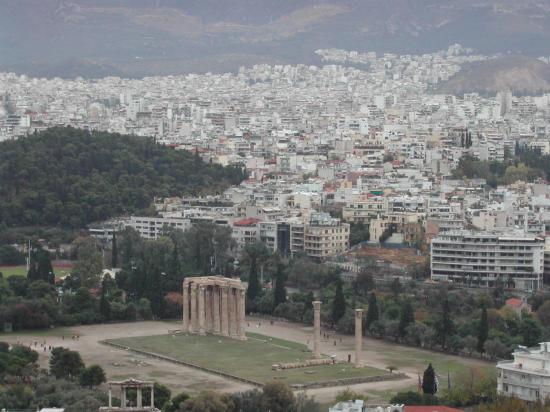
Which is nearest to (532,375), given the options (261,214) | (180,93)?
(261,214)

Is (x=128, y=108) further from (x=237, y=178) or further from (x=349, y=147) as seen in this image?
(x=237, y=178)

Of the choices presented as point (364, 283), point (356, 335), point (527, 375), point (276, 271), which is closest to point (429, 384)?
point (527, 375)

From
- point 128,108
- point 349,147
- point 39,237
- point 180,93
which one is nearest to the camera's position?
point 39,237

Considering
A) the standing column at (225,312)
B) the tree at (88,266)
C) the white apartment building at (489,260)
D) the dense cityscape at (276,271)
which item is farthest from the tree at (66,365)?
the white apartment building at (489,260)

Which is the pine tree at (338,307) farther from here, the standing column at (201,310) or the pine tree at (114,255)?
the pine tree at (114,255)

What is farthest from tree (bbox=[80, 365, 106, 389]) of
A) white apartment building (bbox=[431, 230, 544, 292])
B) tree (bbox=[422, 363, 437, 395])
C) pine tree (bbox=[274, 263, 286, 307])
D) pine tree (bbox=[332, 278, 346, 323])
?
white apartment building (bbox=[431, 230, 544, 292])
